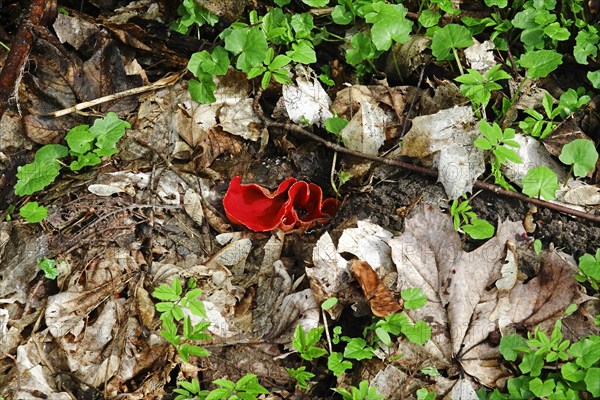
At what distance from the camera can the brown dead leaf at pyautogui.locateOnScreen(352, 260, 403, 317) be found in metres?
2.78

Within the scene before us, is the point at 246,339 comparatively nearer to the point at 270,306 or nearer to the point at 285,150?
the point at 270,306

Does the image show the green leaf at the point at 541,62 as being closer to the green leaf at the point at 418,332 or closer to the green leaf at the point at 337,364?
the green leaf at the point at 418,332

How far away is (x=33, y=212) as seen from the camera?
3.25 metres

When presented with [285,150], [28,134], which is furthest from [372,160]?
[28,134]

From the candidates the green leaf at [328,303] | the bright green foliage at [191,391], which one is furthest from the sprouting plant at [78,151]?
the green leaf at [328,303]

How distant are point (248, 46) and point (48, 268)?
1.59 meters

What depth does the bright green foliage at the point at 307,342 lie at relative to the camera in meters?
2.72

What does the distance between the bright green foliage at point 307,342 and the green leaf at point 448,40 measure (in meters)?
1.72

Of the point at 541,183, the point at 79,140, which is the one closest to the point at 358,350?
the point at 541,183

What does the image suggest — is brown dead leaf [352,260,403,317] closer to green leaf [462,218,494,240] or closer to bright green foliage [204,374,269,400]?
green leaf [462,218,494,240]

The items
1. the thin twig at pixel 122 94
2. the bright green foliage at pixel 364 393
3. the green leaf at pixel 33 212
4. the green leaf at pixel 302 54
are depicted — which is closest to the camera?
the bright green foliage at pixel 364 393

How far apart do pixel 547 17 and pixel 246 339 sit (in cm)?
245

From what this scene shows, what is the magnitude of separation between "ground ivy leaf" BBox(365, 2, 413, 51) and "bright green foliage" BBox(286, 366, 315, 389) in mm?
1809

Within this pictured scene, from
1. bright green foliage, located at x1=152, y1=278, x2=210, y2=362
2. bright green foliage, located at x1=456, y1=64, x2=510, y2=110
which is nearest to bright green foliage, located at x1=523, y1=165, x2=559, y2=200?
bright green foliage, located at x1=456, y1=64, x2=510, y2=110
